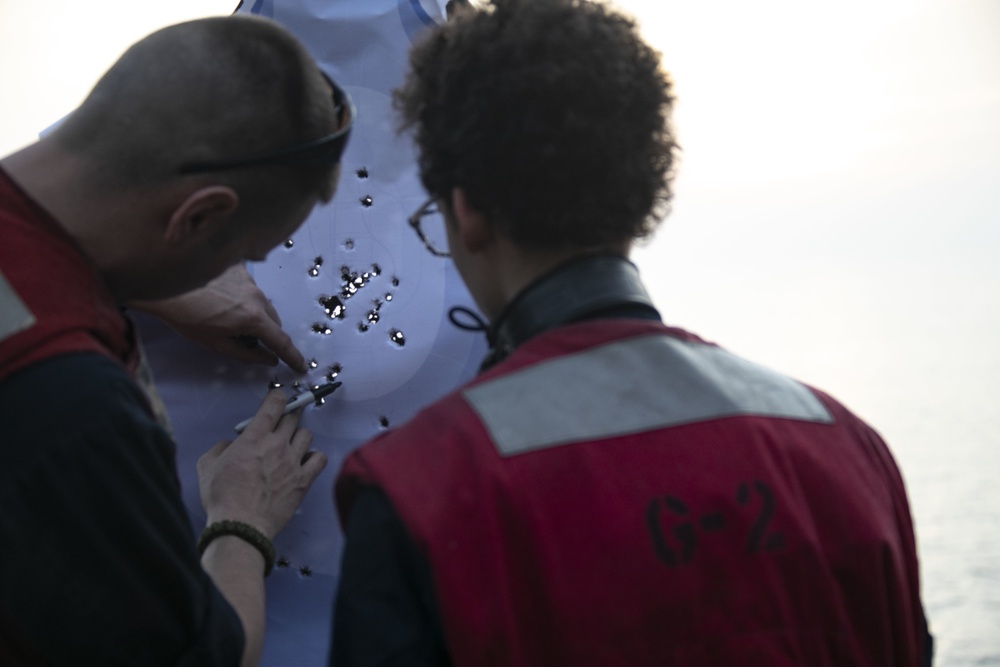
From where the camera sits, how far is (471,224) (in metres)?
0.97

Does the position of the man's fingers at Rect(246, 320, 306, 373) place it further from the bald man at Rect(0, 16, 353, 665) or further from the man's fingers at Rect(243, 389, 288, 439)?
the bald man at Rect(0, 16, 353, 665)

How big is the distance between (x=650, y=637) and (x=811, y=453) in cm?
23

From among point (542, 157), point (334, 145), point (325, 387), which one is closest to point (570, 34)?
point (542, 157)

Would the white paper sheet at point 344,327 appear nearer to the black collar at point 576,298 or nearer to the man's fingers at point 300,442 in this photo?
the man's fingers at point 300,442

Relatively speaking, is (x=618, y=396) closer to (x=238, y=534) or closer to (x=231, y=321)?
(x=238, y=534)

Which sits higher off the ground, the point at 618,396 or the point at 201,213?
the point at 201,213

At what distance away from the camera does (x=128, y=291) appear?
1.05m

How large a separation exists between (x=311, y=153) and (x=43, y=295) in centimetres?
31

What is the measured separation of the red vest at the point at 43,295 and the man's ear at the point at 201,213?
0.30 feet

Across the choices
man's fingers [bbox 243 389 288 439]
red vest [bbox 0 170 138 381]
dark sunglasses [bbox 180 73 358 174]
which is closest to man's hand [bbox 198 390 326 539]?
man's fingers [bbox 243 389 288 439]

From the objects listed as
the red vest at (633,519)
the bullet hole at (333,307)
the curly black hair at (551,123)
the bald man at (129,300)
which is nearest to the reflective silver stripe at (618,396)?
the red vest at (633,519)

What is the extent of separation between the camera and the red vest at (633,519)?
0.79m

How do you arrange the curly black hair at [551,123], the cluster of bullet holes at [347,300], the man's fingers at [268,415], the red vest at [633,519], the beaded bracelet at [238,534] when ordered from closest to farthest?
the red vest at [633,519]
the curly black hair at [551,123]
the beaded bracelet at [238,534]
the man's fingers at [268,415]
the cluster of bullet holes at [347,300]

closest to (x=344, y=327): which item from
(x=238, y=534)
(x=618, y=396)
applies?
(x=238, y=534)
